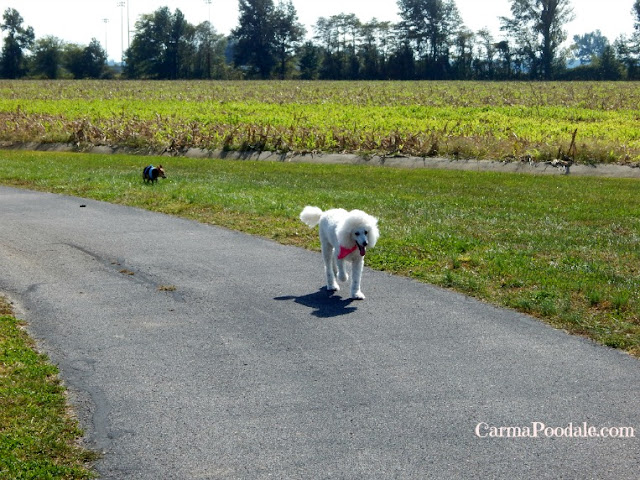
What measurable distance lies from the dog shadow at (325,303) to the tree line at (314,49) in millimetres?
102571

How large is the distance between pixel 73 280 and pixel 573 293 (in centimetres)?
631

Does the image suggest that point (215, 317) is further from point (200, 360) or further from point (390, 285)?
point (390, 285)

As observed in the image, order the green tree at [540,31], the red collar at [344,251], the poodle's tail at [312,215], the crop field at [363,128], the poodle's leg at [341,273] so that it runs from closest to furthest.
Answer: the red collar at [344,251] → the poodle's leg at [341,273] → the poodle's tail at [312,215] → the crop field at [363,128] → the green tree at [540,31]

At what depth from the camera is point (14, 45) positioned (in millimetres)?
127125

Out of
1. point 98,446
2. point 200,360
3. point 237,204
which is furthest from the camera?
point 237,204

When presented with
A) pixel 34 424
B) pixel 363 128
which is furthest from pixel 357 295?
pixel 363 128

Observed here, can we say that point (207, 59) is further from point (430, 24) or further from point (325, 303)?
point (325, 303)

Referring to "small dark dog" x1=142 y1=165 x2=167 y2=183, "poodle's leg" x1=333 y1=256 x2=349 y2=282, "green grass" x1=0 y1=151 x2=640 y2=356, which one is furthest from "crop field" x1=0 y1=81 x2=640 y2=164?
"poodle's leg" x1=333 y1=256 x2=349 y2=282

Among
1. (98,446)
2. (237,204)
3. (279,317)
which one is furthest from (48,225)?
(98,446)

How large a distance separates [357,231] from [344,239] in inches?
8.1

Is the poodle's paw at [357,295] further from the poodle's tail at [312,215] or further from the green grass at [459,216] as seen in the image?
the green grass at [459,216]

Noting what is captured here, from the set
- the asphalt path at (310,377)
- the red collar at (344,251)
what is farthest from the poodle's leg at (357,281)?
the red collar at (344,251)

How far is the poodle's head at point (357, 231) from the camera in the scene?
929cm

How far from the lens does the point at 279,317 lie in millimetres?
9273
